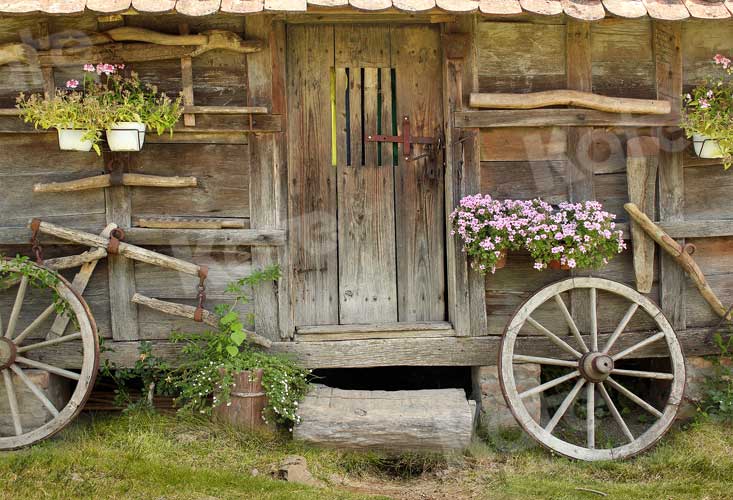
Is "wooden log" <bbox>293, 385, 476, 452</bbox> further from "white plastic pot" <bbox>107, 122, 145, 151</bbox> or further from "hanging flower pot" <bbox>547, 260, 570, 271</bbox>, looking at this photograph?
"white plastic pot" <bbox>107, 122, 145, 151</bbox>

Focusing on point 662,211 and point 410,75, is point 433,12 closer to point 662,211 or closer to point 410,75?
point 410,75

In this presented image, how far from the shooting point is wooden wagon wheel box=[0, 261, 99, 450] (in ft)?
17.0

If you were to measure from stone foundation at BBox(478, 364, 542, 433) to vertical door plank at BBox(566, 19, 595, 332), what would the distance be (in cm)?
53

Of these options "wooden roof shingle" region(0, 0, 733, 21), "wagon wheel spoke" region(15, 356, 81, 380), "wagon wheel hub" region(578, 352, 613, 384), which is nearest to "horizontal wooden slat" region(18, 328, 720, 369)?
"wagon wheel spoke" region(15, 356, 81, 380)

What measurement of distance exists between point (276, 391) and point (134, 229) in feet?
4.77

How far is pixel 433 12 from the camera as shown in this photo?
5.05 m

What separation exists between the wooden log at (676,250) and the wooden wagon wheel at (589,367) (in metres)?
0.39

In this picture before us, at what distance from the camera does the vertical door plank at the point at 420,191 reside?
5828mm

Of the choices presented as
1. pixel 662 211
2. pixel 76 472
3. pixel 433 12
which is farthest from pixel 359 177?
pixel 76 472

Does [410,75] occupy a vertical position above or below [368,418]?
above

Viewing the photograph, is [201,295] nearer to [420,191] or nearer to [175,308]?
[175,308]

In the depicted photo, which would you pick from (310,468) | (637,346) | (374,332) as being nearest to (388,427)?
(310,468)

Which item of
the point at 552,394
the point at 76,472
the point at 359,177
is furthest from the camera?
the point at 552,394

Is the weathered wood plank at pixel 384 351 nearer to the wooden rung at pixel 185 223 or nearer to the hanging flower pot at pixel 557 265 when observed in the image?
the hanging flower pot at pixel 557 265
